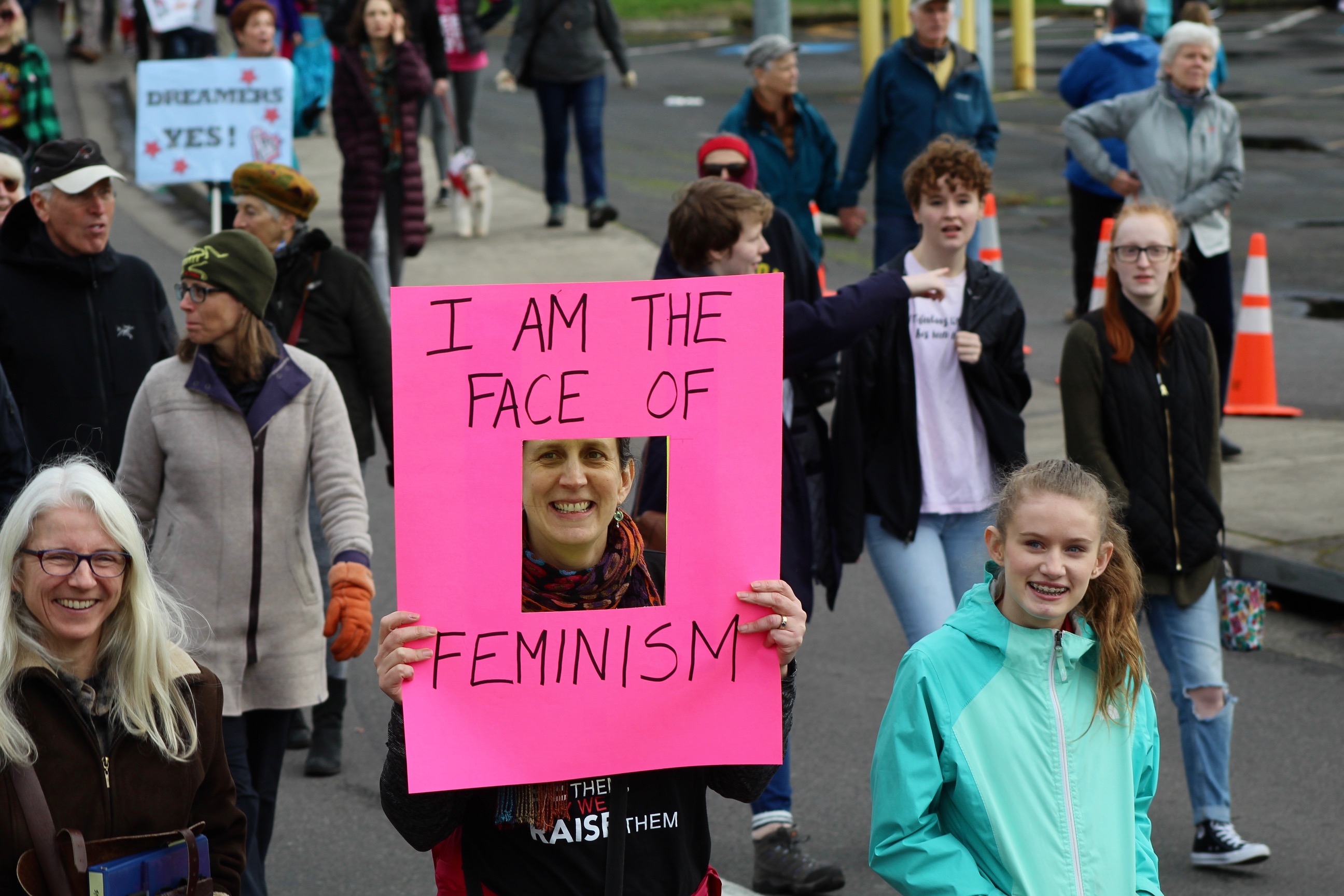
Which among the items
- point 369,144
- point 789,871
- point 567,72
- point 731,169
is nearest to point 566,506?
point 789,871

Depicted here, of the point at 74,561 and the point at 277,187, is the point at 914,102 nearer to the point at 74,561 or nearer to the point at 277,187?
the point at 277,187

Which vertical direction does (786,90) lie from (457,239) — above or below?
above

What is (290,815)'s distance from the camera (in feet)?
17.9

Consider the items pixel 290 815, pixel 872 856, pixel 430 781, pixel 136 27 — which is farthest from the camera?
pixel 136 27

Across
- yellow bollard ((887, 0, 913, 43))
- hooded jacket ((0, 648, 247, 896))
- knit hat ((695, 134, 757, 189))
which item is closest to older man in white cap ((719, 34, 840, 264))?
knit hat ((695, 134, 757, 189))

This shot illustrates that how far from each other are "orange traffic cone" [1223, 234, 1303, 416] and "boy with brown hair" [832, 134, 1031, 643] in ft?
17.1

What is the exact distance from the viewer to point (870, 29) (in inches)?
882

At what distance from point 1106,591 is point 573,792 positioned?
1169 millimetres

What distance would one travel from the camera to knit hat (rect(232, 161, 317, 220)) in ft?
18.7

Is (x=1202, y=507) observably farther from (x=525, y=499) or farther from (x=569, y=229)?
(x=569, y=229)

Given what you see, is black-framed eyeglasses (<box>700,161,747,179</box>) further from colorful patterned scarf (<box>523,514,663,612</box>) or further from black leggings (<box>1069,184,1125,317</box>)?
colorful patterned scarf (<box>523,514,663,612</box>)

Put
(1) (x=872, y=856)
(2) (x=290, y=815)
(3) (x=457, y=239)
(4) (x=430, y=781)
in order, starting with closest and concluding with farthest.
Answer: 1. (4) (x=430, y=781)
2. (1) (x=872, y=856)
3. (2) (x=290, y=815)
4. (3) (x=457, y=239)

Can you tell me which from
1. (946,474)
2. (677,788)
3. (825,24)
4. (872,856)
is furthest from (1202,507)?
(825,24)

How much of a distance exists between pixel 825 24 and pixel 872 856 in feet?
101
